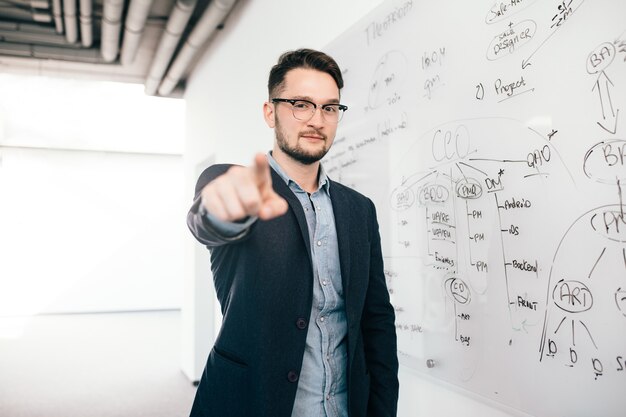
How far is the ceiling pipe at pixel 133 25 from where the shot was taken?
337 centimetres

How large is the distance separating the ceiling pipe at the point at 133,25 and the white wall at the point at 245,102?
684 millimetres

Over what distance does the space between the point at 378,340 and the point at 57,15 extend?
3.94 meters

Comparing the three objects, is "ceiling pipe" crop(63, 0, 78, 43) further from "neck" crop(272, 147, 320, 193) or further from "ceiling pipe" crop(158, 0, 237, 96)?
"neck" crop(272, 147, 320, 193)

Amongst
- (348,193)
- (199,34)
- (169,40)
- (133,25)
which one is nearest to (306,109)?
(348,193)

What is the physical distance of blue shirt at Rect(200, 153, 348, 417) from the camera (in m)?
1.12

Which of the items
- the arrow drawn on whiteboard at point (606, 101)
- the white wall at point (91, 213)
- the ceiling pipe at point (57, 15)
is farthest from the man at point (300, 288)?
the white wall at point (91, 213)

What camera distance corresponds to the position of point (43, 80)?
221 inches

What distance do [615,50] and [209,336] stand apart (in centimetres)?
437

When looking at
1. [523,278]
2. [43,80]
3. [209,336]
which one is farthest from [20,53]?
[523,278]

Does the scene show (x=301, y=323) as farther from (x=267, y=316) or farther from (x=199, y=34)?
(x=199, y=34)

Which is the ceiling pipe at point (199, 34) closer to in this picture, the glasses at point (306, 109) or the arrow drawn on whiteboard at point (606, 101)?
the glasses at point (306, 109)

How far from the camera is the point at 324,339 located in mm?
1130

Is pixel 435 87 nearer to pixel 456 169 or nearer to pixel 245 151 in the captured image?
pixel 456 169

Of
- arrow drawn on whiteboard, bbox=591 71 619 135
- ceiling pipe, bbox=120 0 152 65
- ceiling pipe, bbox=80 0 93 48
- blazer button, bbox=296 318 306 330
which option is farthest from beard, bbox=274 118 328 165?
ceiling pipe, bbox=80 0 93 48
